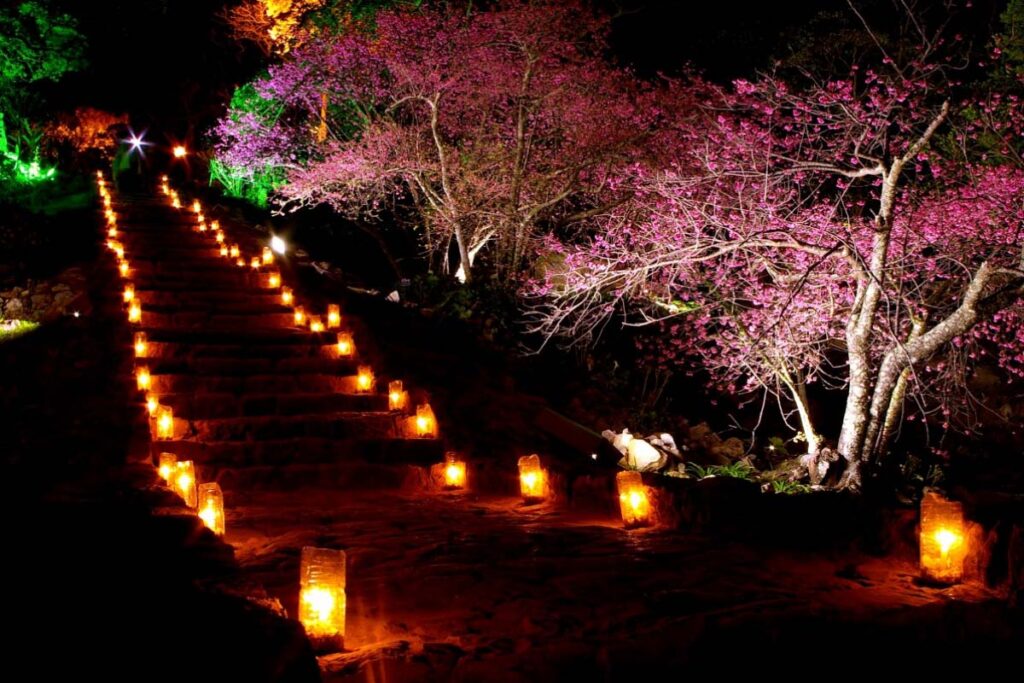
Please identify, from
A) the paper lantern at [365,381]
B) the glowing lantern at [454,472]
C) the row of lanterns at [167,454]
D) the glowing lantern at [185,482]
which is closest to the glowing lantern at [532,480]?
the glowing lantern at [454,472]

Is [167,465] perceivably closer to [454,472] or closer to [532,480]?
[454,472]

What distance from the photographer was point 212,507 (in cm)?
534

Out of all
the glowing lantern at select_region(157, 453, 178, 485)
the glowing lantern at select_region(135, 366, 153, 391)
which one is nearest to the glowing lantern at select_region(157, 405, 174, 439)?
the glowing lantern at select_region(135, 366, 153, 391)

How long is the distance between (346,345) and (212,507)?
4885 millimetres

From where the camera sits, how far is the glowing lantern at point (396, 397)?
8781 millimetres

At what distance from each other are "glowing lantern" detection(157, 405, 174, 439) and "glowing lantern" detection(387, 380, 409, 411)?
2.34m

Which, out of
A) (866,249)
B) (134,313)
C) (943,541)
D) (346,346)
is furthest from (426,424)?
(866,249)

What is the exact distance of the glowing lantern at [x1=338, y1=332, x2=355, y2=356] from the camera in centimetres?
1005

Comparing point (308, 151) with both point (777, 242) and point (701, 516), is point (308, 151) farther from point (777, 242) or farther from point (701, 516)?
point (701, 516)

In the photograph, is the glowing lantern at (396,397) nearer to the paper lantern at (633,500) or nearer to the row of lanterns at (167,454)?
the row of lanterns at (167,454)

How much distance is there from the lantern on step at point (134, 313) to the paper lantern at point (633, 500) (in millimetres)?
7498

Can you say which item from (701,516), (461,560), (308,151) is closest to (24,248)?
(308,151)

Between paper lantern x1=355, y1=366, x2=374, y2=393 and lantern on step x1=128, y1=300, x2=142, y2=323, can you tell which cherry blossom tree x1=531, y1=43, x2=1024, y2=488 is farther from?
lantern on step x1=128, y1=300, x2=142, y2=323

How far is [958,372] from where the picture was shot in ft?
30.0
